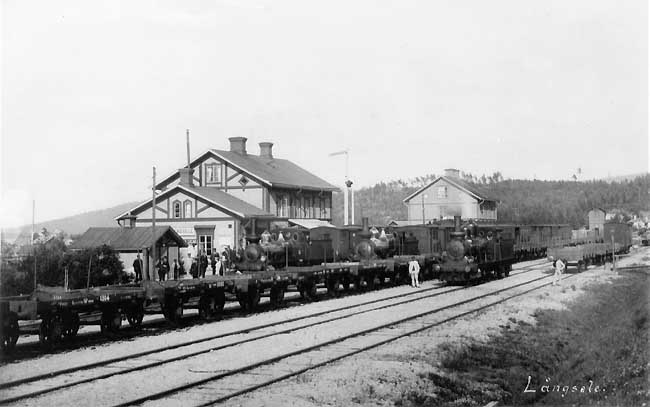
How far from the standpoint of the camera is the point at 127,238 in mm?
30859

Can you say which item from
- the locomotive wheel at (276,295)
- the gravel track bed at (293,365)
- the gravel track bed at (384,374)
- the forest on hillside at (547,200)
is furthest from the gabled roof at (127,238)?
the forest on hillside at (547,200)

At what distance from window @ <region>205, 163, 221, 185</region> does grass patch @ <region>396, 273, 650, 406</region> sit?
30.0 metres

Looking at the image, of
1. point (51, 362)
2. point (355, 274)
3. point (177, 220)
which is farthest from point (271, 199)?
point (51, 362)

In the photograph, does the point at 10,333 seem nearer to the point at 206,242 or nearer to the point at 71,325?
the point at 71,325

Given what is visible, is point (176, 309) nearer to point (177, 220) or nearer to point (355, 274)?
point (355, 274)

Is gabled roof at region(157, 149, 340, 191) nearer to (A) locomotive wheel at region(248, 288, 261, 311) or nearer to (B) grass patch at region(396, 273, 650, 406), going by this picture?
(A) locomotive wheel at region(248, 288, 261, 311)

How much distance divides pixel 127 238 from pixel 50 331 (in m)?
16.1

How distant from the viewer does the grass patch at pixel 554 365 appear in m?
10.3

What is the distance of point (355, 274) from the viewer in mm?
27812

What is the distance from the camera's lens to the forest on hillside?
327 ft

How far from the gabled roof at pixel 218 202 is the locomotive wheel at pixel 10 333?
25.4 metres

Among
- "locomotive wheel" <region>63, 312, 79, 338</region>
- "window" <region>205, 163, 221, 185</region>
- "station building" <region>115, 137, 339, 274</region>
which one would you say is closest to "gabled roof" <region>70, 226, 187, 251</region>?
"station building" <region>115, 137, 339, 274</region>

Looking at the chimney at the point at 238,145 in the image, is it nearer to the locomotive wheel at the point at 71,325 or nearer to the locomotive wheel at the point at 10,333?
the locomotive wheel at the point at 71,325

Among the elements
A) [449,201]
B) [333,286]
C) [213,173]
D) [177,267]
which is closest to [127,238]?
[177,267]
